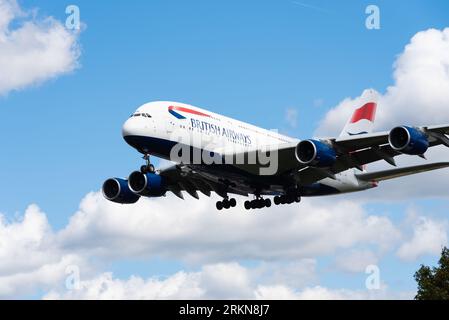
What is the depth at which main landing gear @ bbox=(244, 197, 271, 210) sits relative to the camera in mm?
52594

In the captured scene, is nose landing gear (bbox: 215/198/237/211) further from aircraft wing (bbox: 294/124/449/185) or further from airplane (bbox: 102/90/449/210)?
aircraft wing (bbox: 294/124/449/185)

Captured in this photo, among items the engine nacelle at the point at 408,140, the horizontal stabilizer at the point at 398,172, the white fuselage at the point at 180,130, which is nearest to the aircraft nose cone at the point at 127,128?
the white fuselage at the point at 180,130

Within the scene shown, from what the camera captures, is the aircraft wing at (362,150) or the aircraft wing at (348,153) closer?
the aircraft wing at (362,150)

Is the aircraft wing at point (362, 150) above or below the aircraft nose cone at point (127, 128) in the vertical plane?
below

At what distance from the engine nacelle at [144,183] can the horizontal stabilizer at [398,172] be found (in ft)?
45.4

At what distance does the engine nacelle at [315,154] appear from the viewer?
45094 millimetres

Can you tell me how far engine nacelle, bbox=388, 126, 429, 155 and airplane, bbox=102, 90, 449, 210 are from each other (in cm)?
5

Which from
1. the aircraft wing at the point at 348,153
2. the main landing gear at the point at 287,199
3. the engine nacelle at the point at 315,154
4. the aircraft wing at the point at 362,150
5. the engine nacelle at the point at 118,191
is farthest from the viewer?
the engine nacelle at the point at 118,191

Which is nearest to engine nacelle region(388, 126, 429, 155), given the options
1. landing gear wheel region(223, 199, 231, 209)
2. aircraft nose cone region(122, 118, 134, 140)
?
landing gear wheel region(223, 199, 231, 209)

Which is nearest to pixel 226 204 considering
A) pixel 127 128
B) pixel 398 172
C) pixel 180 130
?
pixel 180 130

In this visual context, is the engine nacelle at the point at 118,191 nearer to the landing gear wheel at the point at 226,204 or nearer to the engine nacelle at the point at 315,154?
the landing gear wheel at the point at 226,204

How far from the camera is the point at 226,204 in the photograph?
52594 millimetres

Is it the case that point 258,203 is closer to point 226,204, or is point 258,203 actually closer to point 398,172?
point 226,204
